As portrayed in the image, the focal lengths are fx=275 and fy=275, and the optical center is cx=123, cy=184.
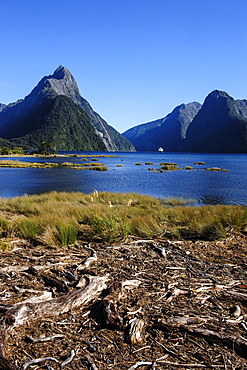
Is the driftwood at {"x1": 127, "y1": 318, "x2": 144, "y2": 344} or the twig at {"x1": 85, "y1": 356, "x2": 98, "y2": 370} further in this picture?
the driftwood at {"x1": 127, "y1": 318, "x2": 144, "y2": 344}

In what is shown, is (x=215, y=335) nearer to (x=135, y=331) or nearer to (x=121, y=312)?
(x=135, y=331)

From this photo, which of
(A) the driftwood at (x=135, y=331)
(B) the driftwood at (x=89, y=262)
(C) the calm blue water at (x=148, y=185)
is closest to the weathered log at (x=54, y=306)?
(B) the driftwood at (x=89, y=262)

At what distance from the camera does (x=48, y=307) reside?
3551 mm

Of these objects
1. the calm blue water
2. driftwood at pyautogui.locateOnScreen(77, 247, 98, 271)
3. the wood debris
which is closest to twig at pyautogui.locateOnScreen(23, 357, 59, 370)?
the wood debris

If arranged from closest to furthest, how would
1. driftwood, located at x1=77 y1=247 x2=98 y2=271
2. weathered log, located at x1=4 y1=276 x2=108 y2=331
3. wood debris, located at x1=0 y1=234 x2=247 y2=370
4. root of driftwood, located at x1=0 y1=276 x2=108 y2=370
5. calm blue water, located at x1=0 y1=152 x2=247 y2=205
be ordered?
wood debris, located at x1=0 y1=234 x2=247 y2=370
root of driftwood, located at x1=0 y1=276 x2=108 y2=370
weathered log, located at x1=4 y1=276 x2=108 y2=331
driftwood, located at x1=77 y1=247 x2=98 y2=271
calm blue water, located at x1=0 y1=152 x2=247 y2=205

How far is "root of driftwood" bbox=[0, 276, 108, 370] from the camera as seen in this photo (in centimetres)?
317

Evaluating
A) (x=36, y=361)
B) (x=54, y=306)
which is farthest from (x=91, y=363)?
(x=54, y=306)

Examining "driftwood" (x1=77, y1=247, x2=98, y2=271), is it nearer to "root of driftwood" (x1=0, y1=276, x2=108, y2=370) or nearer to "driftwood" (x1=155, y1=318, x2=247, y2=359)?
"root of driftwood" (x1=0, y1=276, x2=108, y2=370)

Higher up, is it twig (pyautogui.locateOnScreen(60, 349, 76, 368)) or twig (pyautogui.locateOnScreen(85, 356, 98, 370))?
twig (pyautogui.locateOnScreen(60, 349, 76, 368))

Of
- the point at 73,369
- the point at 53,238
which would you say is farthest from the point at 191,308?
the point at 53,238

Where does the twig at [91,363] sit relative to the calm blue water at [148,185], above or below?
above

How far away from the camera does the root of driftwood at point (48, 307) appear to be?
3.17m

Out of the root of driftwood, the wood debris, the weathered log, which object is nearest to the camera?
the wood debris

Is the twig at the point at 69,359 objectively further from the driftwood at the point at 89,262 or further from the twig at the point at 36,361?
the driftwood at the point at 89,262
